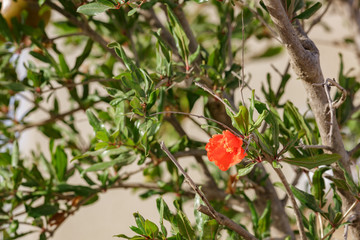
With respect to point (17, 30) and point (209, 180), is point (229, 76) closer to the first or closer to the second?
point (209, 180)

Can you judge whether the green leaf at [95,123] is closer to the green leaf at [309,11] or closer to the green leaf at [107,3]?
the green leaf at [107,3]

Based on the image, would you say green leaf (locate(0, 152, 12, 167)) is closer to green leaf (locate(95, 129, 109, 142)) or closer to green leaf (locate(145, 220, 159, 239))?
green leaf (locate(95, 129, 109, 142))

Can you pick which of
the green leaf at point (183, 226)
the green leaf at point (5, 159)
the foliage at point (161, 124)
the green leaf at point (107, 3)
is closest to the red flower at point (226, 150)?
the foliage at point (161, 124)

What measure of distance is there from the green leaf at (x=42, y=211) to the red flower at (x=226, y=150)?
1.27ft

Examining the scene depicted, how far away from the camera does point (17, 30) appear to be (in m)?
0.77

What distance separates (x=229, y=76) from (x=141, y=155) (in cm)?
19

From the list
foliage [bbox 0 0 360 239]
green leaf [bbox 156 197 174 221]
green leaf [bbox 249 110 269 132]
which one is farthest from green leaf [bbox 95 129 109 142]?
green leaf [bbox 249 110 269 132]

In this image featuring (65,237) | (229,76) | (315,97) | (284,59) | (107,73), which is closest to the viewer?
→ (315,97)

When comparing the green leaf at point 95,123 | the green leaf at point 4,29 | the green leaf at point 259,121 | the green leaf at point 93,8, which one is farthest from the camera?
the green leaf at point 4,29

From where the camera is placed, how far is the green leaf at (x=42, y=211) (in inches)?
27.0

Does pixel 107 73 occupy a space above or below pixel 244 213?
above

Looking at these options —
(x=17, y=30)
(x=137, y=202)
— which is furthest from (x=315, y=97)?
(x=137, y=202)

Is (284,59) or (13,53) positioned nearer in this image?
(13,53)

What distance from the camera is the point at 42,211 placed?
70 cm
